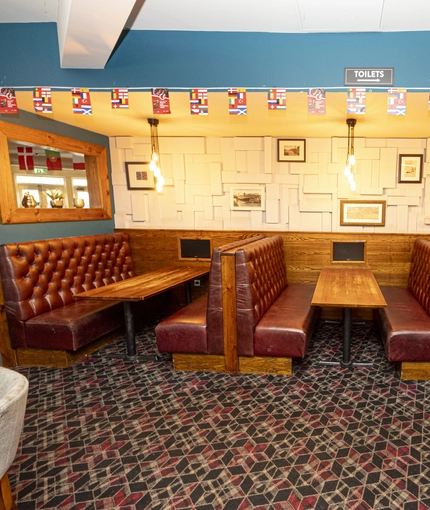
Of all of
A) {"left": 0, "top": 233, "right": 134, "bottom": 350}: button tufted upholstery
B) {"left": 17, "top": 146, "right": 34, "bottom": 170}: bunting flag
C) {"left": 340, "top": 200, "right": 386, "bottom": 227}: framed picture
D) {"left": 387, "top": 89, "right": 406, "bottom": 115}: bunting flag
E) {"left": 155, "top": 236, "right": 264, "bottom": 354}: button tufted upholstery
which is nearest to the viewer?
{"left": 387, "top": 89, "right": 406, "bottom": 115}: bunting flag

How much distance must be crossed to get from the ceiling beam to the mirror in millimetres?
1277

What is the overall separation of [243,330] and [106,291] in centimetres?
151

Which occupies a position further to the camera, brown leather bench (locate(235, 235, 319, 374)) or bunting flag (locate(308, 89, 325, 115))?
brown leather bench (locate(235, 235, 319, 374))

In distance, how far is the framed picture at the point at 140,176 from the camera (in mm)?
5363

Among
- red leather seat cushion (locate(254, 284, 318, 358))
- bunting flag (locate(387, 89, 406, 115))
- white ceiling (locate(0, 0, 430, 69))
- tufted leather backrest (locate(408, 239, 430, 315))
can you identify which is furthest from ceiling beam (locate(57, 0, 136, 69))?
tufted leather backrest (locate(408, 239, 430, 315))

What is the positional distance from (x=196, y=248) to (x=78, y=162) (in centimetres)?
215

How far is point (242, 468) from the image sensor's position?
216cm

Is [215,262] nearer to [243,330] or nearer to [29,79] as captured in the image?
[243,330]

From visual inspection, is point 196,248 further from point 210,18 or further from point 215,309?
point 210,18

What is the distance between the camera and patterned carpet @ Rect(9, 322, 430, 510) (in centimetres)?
197

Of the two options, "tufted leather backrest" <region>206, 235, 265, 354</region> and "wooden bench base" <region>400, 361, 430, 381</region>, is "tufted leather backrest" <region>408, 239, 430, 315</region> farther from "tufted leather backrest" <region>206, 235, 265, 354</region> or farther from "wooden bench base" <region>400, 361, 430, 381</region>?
"tufted leather backrest" <region>206, 235, 265, 354</region>

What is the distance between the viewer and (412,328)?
3.16 meters

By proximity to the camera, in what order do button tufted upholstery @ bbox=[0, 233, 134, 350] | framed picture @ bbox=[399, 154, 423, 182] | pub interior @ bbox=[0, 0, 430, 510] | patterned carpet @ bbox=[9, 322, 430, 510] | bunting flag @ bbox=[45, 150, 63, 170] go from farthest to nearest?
1. framed picture @ bbox=[399, 154, 423, 182]
2. bunting flag @ bbox=[45, 150, 63, 170]
3. button tufted upholstery @ bbox=[0, 233, 134, 350]
4. pub interior @ bbox=[0, 0, 430, 510]
5. patterned carpet @ bbox=[9, 322, 430, 510]

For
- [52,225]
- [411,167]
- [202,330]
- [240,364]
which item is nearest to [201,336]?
[202,330]
